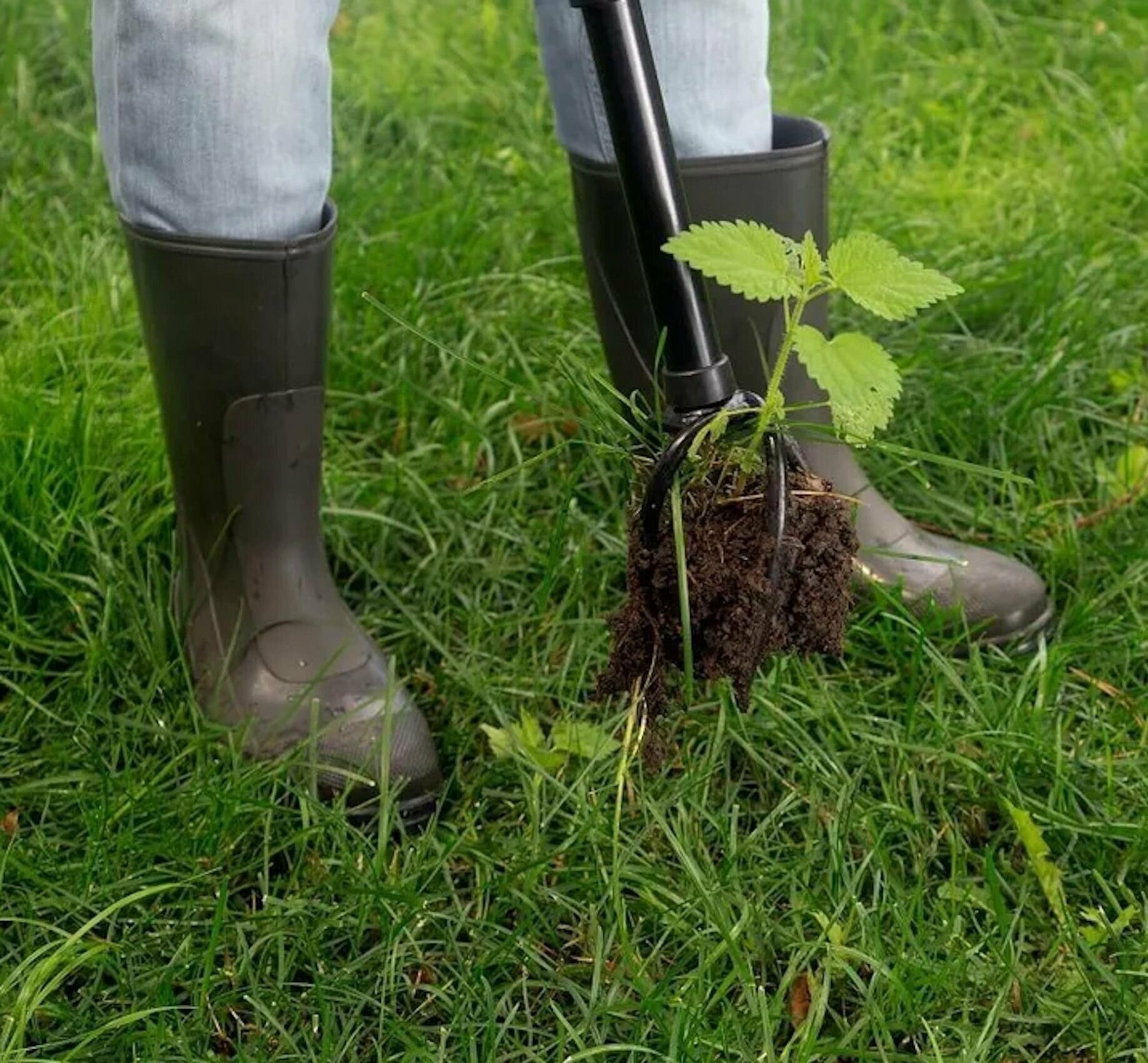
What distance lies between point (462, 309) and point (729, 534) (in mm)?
1006

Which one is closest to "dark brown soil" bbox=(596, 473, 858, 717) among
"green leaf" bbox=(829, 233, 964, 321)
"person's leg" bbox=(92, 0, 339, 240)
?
"green leaf" bbox=(829, 233, 964, 321)

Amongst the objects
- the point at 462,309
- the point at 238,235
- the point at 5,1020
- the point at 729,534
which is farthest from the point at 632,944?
the point at 462,309

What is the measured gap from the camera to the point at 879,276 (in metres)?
1.12

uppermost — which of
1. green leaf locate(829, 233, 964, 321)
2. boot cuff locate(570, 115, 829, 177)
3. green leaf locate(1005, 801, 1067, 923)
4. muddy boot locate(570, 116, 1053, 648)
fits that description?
green leaf locate(829, 233, 964, 321)

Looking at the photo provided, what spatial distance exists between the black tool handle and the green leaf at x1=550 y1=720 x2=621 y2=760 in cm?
41

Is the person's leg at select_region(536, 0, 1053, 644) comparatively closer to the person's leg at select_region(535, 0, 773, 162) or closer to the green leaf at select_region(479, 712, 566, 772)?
the person's leg at select_region(535, 0, 773, 162)

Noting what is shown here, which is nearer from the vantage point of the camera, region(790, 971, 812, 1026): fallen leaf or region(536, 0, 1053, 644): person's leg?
region(790, 971, 812, 1026): fallen leaf

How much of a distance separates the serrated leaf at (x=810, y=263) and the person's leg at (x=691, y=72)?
0.40 meters

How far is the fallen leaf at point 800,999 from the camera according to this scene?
1.27m

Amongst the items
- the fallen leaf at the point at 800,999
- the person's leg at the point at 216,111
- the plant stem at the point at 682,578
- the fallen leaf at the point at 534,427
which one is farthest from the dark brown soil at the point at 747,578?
the fallen leaf at the point at 534,427

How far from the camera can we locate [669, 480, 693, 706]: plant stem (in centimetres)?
112

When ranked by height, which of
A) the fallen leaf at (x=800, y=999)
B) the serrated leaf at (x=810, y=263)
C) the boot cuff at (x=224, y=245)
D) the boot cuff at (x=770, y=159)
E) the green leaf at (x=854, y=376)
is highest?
the serrated leaf at (x=810, y=263)

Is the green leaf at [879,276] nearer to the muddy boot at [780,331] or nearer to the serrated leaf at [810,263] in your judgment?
the serrated leaf at [810,263]

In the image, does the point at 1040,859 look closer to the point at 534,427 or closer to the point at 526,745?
the point at 526,745
